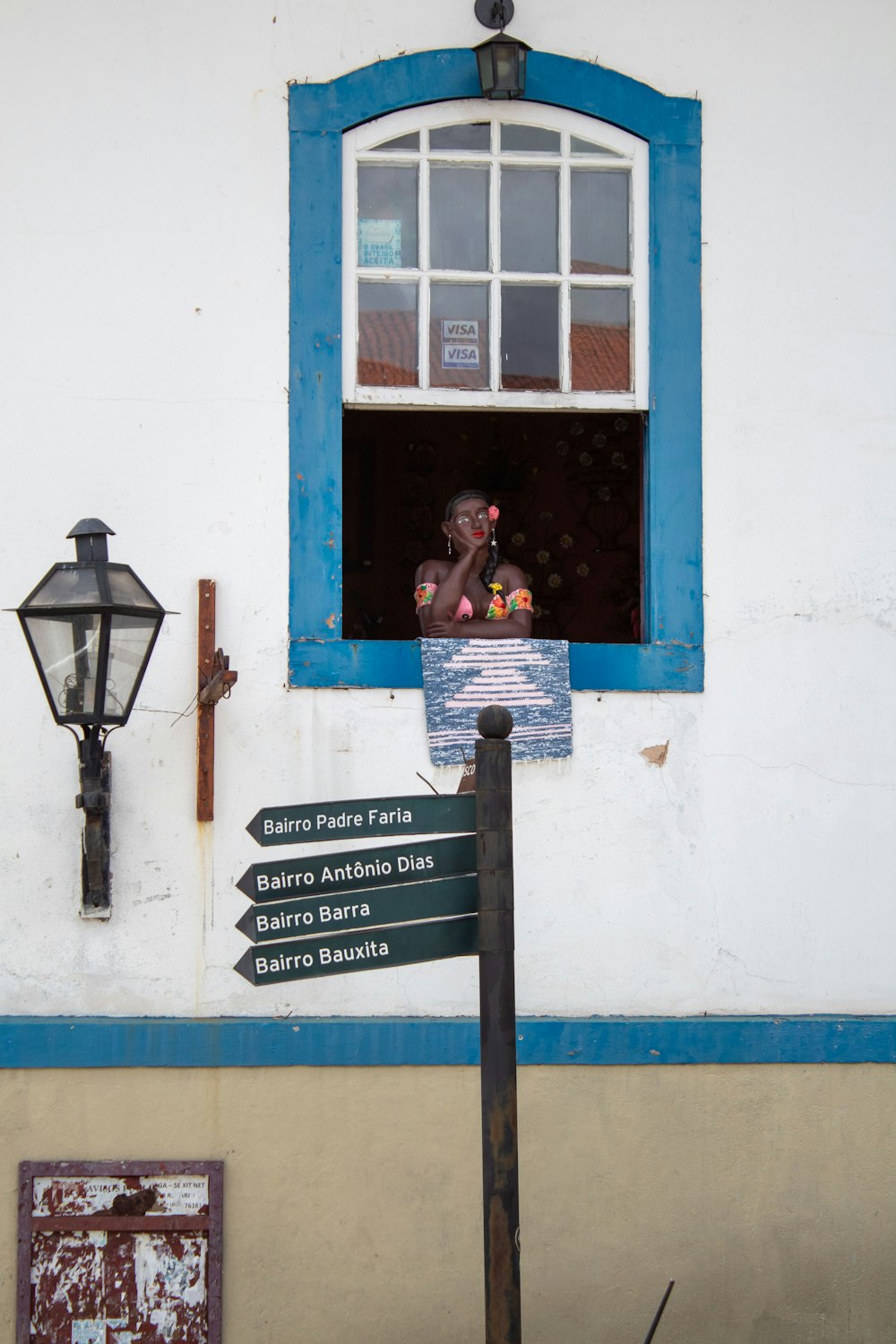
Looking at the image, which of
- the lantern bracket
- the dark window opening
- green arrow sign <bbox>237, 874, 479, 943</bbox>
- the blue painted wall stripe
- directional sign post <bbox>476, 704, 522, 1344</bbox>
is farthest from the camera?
the dark window opening

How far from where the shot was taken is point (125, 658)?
402 centimetres

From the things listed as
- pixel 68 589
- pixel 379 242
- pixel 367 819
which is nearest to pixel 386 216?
pixel 379 242

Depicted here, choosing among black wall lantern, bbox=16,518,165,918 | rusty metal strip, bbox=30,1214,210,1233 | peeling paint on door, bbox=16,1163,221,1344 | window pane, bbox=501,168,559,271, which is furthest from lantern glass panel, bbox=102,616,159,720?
window pane, bbox=501,168,559,271

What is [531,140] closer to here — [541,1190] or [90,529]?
[90,529]

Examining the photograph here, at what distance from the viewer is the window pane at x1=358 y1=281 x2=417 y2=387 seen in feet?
15.8

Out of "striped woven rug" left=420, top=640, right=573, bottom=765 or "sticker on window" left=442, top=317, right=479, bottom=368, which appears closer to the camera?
"striped woven rug" left=420, top=640, right=573, bottom=765

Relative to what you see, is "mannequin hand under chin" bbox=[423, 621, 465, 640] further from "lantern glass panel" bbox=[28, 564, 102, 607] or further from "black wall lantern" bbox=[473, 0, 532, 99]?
"black wall lantern" bbox=[473, 0, 532, 99]

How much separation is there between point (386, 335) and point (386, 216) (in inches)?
15.9

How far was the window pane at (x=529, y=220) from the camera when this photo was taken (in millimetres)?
4895

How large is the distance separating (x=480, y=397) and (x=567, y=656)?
921 millimetres

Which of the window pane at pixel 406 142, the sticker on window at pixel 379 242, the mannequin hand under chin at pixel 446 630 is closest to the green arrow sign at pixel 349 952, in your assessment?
the mannequin hand under chin at pixel 446 630

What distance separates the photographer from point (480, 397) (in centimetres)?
484

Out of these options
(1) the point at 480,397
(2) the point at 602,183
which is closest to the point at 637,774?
(1) the point at 480,397

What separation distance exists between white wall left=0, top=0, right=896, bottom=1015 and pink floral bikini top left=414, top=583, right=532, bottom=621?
1.18 ft
